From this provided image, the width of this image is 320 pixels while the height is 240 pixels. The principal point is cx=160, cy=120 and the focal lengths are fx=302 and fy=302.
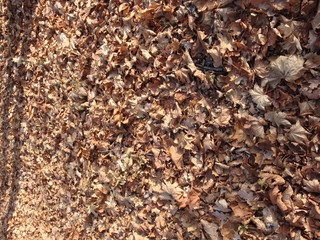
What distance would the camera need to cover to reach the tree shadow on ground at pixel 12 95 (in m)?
3.39

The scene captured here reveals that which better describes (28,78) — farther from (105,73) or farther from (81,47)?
(105,73)

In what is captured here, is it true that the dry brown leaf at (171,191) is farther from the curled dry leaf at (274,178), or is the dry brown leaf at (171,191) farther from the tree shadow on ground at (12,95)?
the tree shadow on ground at (12,95)

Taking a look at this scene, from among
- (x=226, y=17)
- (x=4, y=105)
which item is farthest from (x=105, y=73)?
(x=4, y=105)

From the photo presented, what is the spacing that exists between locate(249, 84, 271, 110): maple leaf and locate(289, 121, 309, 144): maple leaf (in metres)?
0.16

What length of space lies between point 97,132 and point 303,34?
5.41 feet

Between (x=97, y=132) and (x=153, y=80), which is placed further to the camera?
(x=97, y=132)

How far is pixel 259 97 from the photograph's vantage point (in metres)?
1.51

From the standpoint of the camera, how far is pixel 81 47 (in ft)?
8.36

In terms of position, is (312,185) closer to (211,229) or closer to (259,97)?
(259,97)

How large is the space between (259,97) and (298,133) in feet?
0.82

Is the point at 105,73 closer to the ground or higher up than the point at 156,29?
closer to the ground

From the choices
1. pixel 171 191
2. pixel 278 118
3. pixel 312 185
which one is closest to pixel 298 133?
pixel 278 118

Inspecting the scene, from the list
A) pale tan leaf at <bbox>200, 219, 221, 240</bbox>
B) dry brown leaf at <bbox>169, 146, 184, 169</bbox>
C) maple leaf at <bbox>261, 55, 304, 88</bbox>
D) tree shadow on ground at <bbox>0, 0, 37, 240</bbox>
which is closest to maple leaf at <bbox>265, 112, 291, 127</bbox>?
maple leaf at <bbox>261, 55, 304, 88</bbox>

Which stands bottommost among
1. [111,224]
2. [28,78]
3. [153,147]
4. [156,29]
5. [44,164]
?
[44,164]
